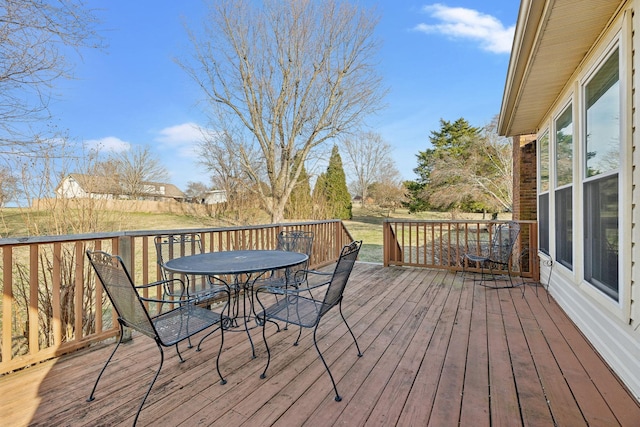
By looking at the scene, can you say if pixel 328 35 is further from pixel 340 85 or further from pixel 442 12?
pixel 442 12

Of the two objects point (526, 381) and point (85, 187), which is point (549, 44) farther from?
point (85, 187)

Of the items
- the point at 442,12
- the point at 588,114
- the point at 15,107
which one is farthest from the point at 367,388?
the point at 442,12

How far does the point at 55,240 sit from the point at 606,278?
14.0 feet

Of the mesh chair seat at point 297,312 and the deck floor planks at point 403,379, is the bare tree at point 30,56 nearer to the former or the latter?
the mesh chair seat at point 297,312

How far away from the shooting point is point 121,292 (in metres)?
1.72

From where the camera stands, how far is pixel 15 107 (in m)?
3.26

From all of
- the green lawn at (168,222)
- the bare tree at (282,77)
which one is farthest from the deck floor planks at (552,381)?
the bare tree at (282,77)

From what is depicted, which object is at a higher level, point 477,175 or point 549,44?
point 477,175

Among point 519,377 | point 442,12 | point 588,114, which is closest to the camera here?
point 519,377

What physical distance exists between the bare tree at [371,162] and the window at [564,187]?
19135 mm

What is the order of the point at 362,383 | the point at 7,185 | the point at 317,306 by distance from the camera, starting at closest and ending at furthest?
the point at 362,383
the point at 317,306
the point at 7,185

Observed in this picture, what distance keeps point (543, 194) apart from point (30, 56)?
22.6 feet

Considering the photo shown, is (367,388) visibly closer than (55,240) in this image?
Yes

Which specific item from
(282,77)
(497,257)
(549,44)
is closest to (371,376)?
(549,44)
